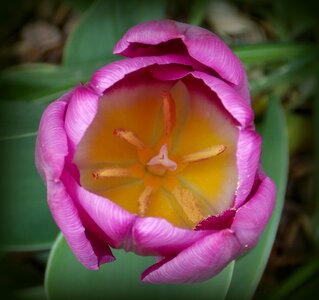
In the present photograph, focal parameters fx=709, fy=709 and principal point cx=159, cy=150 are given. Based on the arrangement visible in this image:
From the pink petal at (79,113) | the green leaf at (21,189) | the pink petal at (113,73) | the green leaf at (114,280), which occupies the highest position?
the pink petal at (113,73)

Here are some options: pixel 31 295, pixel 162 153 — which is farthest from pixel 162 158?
pixel 31 295

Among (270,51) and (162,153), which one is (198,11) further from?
(162,153)

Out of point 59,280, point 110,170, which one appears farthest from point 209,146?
point 59,280

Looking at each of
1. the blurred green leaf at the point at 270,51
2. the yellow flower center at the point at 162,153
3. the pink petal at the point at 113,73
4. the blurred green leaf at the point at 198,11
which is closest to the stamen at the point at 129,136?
the yellow flower center at the point at 162,153

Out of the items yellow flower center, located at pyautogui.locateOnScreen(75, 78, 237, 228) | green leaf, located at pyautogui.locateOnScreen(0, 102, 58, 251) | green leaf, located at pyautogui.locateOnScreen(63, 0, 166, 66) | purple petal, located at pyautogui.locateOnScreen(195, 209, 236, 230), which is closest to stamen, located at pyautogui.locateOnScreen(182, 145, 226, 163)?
yellow flower center, located at pyautogui.locateOnScreen(75, 78, 237, 228)

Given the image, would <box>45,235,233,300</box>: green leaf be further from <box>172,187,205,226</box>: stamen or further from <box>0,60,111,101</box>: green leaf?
<box>0,60,111,101</box>: green leaf

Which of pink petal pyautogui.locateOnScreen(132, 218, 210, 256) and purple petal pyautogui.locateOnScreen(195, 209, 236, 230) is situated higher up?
pink petal pyautogui.locateOnScreen(132, 218, 210, 256)

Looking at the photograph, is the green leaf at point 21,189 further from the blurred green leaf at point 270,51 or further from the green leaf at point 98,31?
the blurred green leaf at point 270,51

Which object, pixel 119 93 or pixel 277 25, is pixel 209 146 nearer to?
pixel 119 93
